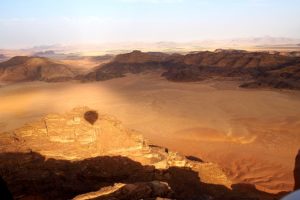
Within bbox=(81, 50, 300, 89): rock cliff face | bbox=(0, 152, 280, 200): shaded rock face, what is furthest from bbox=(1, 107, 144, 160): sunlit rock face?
bbox=(81, 50, 300, 89): rock cliff face

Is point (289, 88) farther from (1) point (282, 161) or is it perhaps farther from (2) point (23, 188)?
(2) point (23, 188)

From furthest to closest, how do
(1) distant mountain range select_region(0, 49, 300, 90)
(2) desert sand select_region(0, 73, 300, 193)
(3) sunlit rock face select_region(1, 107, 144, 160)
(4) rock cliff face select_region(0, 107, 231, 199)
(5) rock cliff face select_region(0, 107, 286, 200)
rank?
(1) distant mountain range select_region(0, 49, 300, 90) → (2) desert sand select_region(0, 73, 300, 193) → (3) sunlit rock face select_region(1, 107, 144, 160) → (4) rock cliff face select_region(0, 107, 231, 199) → (5) rock cliff face select_region(0, 107, 286, 200)

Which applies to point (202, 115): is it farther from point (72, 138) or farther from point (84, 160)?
point (84, 160)

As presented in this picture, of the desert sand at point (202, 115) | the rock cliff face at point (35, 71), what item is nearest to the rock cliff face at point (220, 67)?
the desert sand at point (202, 115)

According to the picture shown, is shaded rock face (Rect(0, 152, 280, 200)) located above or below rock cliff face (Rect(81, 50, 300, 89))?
below

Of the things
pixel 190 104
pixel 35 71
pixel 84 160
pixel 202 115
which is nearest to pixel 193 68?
pixel 190 104

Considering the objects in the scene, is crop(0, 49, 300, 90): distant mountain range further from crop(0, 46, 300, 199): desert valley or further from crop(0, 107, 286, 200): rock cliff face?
crop(0, 107, 286, 200): rock cliff face

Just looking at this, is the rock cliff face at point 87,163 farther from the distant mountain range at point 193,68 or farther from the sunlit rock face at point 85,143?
the distant mountain range at point 193,68
